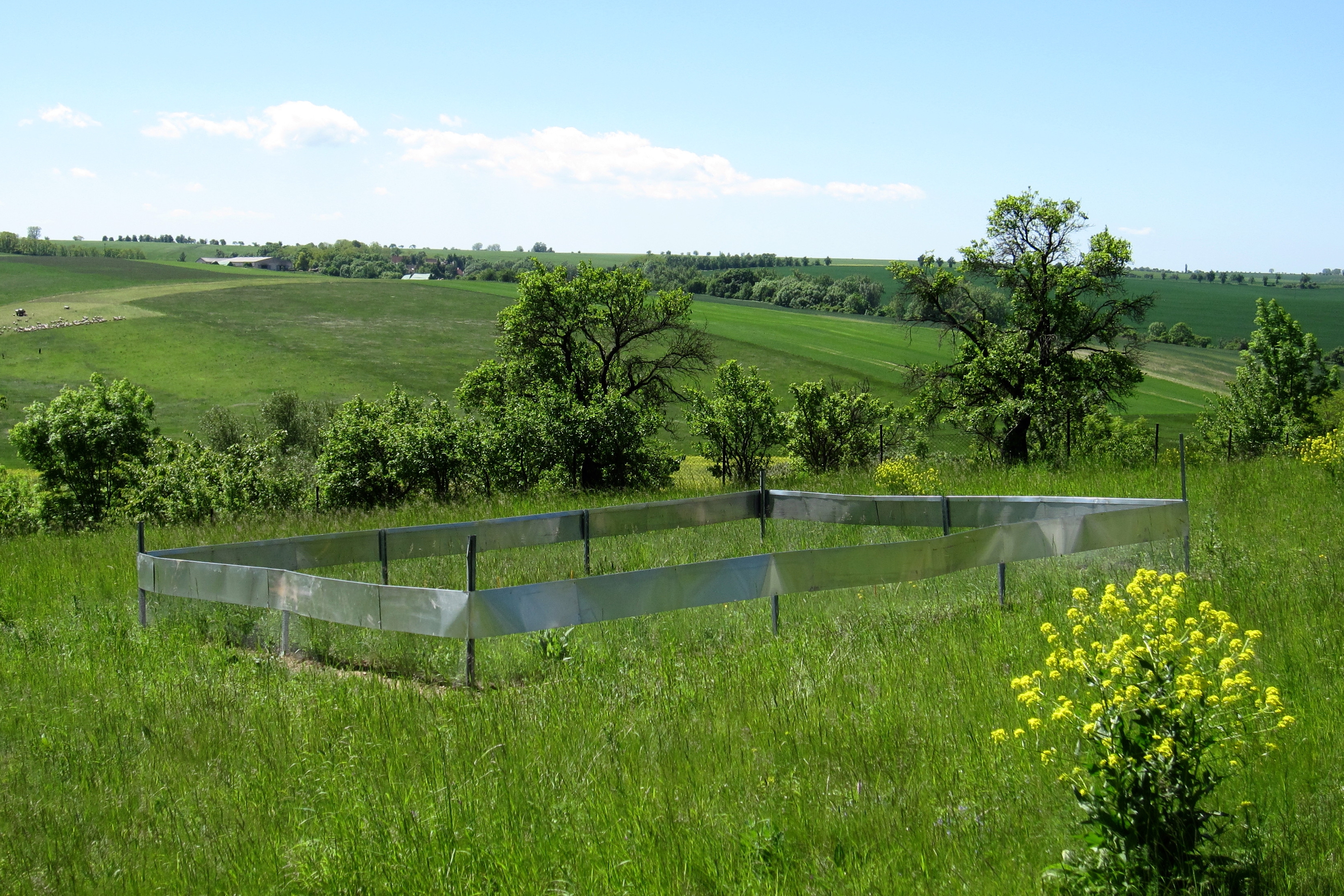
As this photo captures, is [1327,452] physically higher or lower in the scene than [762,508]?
higher

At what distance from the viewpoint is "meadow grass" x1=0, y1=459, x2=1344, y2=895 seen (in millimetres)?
4391

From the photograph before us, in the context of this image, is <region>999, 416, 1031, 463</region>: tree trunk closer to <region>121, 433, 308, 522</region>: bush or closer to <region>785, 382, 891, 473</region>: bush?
<region>785, 382, 891, 473</region>: bush

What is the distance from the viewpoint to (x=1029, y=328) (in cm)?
3553

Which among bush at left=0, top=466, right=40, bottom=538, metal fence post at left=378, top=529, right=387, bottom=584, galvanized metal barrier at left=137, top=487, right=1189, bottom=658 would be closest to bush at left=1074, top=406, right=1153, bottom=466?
galvanized metal barrier at left=137, top=487, right=1189, bottom=658

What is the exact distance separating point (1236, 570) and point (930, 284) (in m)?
27.3

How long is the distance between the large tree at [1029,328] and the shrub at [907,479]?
14.6m

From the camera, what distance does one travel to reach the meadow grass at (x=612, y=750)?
173 inches

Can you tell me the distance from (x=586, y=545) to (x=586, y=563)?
234 mm

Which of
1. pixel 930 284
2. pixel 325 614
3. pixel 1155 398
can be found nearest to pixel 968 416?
pixel 930 284

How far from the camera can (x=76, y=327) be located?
304ft

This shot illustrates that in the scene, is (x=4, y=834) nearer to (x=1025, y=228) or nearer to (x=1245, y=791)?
(x=1245, y=791)

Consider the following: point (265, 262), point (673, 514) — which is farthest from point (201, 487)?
point (265, 262)

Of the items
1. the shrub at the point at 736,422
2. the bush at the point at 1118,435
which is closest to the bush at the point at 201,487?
the shrub at the point at 736,422

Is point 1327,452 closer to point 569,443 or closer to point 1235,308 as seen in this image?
point 569,443
